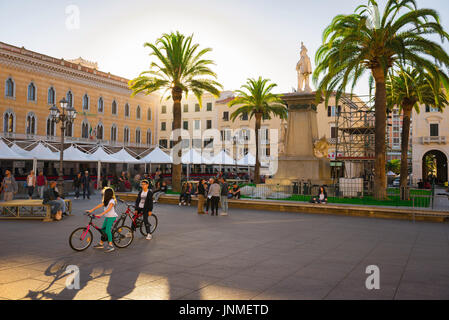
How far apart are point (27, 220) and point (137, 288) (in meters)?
9.25

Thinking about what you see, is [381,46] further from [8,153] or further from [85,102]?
[85,102]

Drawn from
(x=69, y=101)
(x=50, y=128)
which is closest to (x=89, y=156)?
(x=50, y=128)

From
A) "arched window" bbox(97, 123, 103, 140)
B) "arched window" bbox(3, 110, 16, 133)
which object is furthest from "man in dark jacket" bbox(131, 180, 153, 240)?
"arched window" bbox(97, 123, 103, 140)

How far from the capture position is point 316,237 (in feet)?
32.4

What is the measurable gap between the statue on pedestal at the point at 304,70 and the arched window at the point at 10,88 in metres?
30.2

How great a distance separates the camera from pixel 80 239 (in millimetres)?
7848

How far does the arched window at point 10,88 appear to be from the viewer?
122 feet

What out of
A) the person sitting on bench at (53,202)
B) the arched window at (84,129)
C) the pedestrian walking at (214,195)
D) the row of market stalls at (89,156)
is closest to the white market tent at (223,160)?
the row of market stalls at (89,156)

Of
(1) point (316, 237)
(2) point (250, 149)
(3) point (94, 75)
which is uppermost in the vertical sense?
(3) point (94, 75)

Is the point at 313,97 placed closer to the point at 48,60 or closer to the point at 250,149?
the point at 48,60

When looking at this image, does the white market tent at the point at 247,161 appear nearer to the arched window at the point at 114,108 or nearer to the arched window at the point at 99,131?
the arched window at the point at 99,131
